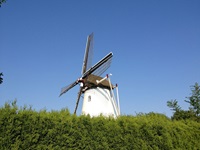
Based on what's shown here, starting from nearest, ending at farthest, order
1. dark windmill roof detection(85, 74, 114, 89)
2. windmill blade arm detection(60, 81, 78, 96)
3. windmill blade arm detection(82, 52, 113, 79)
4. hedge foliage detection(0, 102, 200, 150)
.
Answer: hedge foliage detection(0, 102, 200, 150) → dark windmill roof detection(85, 74, 114, 89) → windmill blade arm detection(82, 52, 113, 79) → windmill blade arm detection(60, 81, 78, 96)

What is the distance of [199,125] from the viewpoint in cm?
1204

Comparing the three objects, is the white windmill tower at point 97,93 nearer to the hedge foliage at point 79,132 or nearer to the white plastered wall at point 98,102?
the white plastered wall at point 98,102

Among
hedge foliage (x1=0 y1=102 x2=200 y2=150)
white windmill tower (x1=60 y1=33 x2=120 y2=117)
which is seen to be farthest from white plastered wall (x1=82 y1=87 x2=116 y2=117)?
hedge foliage (x1=0 y1=102 x2=200 y2=150)

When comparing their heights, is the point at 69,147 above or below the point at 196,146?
below

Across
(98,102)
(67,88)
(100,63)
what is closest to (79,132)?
(98,102)

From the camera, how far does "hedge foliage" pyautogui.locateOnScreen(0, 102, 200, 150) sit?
22.0 ft

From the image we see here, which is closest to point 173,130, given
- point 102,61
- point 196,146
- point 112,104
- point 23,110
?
point 196,146

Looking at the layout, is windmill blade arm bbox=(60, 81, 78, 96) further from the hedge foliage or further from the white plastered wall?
the hedge foliage

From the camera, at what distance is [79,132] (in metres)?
7.71

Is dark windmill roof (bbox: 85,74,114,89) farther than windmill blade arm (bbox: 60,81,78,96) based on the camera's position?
No

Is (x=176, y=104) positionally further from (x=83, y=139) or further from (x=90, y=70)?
(x=83, y=139)

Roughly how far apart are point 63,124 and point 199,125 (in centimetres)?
856

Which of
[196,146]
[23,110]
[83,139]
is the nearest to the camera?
[23,110]

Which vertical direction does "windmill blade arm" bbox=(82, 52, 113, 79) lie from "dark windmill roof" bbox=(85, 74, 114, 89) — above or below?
above
